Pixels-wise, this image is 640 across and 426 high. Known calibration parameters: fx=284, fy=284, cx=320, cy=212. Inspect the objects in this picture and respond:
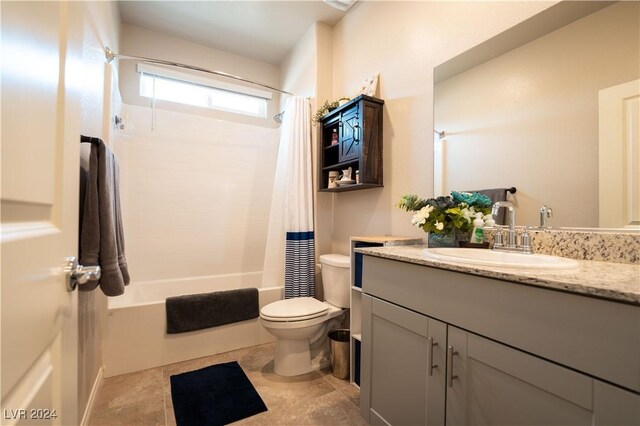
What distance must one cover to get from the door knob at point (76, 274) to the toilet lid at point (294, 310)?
1.25m

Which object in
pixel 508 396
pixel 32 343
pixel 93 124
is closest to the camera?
pixel 32 343

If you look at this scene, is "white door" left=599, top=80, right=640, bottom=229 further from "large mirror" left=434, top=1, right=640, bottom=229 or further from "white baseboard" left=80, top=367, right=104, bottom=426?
"white baseboard" left=80, top=367, right=104, bottom=426

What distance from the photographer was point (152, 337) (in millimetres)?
1951

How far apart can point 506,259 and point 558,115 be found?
2.09 feet

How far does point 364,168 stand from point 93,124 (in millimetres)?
1584

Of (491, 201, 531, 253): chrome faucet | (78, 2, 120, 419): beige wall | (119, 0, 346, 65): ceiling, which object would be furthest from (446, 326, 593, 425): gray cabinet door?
(119, 0, 346, 65): ceiling

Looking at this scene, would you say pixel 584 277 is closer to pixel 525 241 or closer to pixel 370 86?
pixel 525 241

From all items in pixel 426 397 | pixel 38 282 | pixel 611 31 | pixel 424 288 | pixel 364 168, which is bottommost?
pixel 426 397

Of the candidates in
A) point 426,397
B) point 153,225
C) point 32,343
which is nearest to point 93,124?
point 153,225

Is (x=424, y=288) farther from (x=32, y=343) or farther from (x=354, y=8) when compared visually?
(x=354, y=8)

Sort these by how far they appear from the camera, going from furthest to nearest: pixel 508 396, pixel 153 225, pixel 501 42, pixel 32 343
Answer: pixel 153 225 < pixel 501 42 < pixel 508 396 < pixel 32 343

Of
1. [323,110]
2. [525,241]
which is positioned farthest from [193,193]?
[525,241]

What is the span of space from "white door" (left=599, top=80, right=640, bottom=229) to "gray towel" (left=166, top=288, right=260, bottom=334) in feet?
6.94

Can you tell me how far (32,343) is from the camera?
17.6 inches
